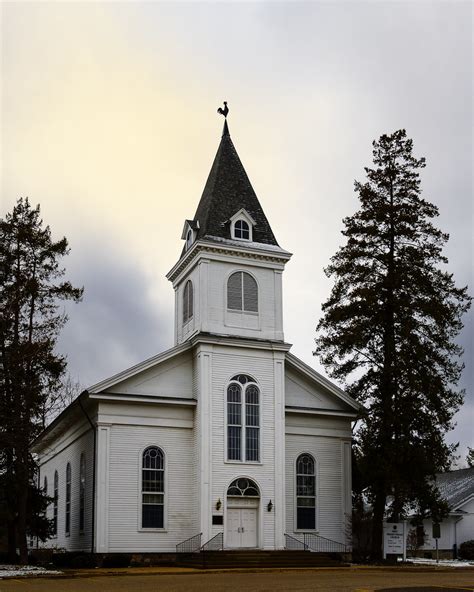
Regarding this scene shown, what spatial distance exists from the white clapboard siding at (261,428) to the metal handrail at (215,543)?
0.75ft

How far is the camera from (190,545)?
1446 inches

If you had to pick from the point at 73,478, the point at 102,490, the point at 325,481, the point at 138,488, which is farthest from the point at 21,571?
the point at 325,481

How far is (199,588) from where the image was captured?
2278 cm

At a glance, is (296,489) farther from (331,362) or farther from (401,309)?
(401,309)

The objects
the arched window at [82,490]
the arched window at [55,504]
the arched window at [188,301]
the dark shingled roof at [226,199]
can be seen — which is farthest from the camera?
the arched window at [55,504]

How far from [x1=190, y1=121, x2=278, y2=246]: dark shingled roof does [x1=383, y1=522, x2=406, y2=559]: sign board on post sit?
14.0 m

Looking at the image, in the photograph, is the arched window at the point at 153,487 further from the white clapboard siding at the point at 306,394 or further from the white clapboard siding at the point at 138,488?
the white clapboard siding at the point at 306,394

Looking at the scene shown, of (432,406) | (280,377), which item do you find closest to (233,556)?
(280,377)

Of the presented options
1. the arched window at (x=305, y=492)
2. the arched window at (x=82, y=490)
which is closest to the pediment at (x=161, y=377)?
the arched window at (x=82, y=490)

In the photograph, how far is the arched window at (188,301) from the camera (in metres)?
40.5

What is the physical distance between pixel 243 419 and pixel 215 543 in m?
5.39

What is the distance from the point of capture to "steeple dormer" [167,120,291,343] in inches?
1534

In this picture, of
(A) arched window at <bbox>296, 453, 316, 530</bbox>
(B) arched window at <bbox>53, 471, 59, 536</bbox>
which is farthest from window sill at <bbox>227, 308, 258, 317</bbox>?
(B) arched window at <bbox>53, 471, 59, 536</bbox>

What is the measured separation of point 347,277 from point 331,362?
4101 millimetres
